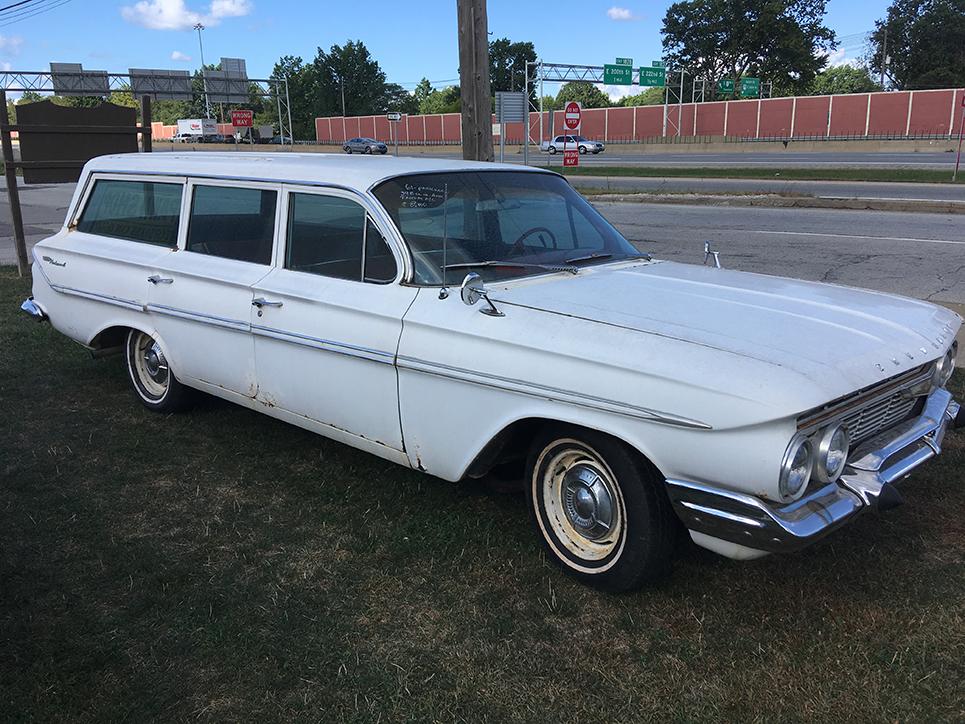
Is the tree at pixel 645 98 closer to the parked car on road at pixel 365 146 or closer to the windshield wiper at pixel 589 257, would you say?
the parked car on road at pixel 365 146

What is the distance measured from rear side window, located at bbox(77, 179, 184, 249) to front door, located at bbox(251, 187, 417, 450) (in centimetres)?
110

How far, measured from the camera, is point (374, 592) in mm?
3270

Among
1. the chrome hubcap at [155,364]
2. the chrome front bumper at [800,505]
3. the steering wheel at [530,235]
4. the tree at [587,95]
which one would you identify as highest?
the tree at [587,95]

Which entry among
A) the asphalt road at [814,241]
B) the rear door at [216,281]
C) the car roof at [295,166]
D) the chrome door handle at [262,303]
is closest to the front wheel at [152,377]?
the rear door at [216,281]

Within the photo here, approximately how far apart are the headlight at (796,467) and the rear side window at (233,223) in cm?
276

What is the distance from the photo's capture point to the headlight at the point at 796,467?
255 cm

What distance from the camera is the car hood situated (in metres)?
2.80

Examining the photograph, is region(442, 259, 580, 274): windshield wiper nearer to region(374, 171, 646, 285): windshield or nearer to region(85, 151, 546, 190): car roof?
region(374, 171, 646, 285): windshield

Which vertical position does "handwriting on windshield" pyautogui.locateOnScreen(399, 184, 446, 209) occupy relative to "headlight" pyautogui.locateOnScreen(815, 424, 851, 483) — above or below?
above

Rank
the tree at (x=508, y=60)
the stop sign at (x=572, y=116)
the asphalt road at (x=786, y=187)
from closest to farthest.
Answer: the asphalt road at (x=786, y=187)
the stop sign at (x=572, y=116)
the tree at (x=508, y=60)

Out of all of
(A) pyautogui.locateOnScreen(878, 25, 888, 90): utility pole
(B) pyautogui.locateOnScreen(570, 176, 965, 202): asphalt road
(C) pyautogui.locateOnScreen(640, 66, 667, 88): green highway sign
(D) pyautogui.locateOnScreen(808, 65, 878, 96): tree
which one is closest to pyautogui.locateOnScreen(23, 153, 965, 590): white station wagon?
(B) pyautogui.locateOnScreen(570, 176, 965, 202): asphalt road

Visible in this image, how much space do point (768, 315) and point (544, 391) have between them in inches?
37.6

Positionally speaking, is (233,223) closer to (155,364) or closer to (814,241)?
(155,364)

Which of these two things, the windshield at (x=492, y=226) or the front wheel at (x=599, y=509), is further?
the windshield at (x=492, y=226)
